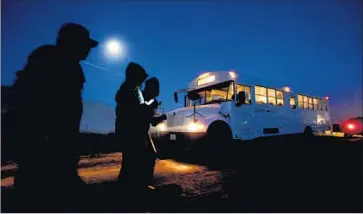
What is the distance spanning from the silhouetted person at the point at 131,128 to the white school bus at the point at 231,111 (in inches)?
144

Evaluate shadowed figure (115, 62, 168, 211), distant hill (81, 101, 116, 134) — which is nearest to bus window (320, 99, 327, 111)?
shadowed figure (115, 62, 168, 211)

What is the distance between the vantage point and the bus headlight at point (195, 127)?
21.7ft

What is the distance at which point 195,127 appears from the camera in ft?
22.2

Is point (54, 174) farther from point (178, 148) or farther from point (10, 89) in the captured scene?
point (178, 148)

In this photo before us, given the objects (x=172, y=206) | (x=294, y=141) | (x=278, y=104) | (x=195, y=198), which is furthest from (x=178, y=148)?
(x=294, y=141)

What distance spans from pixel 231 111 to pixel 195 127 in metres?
1.57

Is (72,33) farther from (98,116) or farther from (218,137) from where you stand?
(98,116)

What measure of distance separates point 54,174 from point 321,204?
10.6ft

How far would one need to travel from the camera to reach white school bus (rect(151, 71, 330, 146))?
7.03m

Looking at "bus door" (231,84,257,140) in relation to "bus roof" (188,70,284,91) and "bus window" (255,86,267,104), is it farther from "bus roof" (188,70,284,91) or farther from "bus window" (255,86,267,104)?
"bus window" (255,86,267,104)

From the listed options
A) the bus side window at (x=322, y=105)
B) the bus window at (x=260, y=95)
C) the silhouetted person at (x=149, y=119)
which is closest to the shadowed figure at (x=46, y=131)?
the silhouetted person at (x=149, y=119)

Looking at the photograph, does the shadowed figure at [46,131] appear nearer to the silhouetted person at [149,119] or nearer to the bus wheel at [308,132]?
the silhouetted person at [149,119]

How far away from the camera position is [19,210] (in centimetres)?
155

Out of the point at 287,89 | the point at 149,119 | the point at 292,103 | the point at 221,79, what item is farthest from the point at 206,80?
the point at 149,119
